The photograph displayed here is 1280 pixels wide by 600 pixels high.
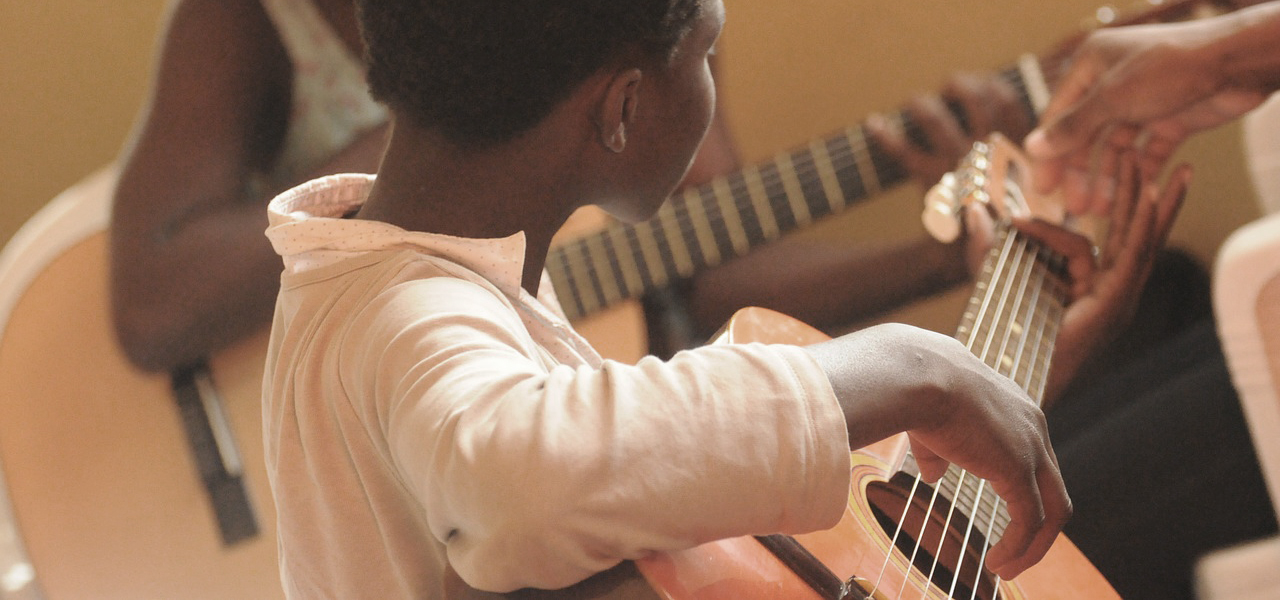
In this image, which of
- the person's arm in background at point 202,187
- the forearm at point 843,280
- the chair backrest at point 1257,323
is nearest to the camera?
the chair backrest at point 1257,323

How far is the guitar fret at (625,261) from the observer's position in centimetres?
111

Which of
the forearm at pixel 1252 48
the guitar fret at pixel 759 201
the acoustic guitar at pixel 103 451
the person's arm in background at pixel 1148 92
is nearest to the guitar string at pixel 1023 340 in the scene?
the person's arm in background at pixel 1148 92

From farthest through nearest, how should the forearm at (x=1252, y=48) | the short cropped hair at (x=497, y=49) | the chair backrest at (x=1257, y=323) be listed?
the forearm at (x=1252, y=48), the chair backrest at (x=1257, y=323), the short cropped hair at (x=497, y=49)

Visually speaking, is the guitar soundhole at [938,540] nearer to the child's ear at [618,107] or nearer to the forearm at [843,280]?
the child's ear at [618,107]

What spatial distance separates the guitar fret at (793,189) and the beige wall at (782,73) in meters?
0.40

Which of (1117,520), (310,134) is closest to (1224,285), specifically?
(1117,520)

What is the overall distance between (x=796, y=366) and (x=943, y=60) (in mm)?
1159

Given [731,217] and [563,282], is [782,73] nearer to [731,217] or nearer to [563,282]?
[731,217]

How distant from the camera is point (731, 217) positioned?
117 cm

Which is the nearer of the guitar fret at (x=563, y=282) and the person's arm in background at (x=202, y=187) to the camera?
the person's arm in background at (x=202, y=187)

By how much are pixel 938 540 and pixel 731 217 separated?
0.62 metres

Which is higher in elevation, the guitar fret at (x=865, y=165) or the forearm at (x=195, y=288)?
the forearm at (x=195, y=288)

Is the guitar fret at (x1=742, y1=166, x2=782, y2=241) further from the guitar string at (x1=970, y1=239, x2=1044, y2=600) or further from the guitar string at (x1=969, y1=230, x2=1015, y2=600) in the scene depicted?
the guitar string at (x1=969, y1=230, x2=1015, y2=600)

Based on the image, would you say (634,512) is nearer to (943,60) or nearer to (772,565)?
(772,565)
